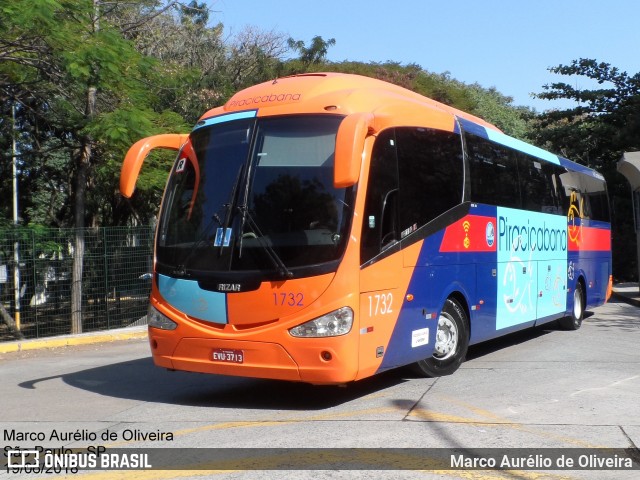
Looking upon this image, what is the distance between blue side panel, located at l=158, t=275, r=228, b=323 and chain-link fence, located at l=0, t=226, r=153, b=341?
8.63m

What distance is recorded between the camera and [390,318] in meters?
8.62

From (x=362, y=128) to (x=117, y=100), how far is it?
41.5 feet

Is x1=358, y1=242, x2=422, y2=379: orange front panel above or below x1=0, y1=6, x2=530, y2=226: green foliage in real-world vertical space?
below

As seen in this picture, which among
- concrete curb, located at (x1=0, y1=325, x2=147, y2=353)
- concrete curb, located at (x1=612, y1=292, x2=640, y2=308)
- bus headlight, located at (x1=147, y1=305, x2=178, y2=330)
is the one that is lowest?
concrete curb, located at (x1=0, y1=325, x2=147, y2=353)

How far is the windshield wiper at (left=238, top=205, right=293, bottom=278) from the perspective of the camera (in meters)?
7.95

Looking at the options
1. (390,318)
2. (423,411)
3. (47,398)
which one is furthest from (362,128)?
(47,398)

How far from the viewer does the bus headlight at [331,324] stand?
7.89 m

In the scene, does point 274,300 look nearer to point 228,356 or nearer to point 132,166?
point 228,356

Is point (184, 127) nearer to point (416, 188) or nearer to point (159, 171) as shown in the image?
point (159, 171)

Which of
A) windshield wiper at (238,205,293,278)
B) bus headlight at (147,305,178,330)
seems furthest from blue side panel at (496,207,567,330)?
bus headlight at (147,305,178,330)

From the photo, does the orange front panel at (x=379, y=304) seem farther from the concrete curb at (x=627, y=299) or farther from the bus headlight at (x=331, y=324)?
the concrete curb at (x=627, y=299)

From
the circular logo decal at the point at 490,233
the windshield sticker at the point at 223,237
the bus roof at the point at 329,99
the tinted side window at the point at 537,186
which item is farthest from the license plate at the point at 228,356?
the tinted side window at the point at 537,186

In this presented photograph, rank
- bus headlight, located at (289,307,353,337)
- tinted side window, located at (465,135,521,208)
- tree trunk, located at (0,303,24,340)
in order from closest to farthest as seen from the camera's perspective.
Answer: bus headlight, located at (289,307,353,337), tinted side window, located at (465,135,521,208), tree trunk, located at (0,303,24,340)

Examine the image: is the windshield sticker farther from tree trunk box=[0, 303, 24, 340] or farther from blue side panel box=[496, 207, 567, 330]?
tree trunk box=[0, 303, 24, 340]
